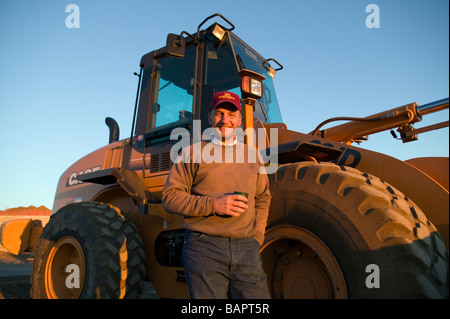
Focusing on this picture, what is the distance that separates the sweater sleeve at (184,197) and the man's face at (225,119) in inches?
11.0

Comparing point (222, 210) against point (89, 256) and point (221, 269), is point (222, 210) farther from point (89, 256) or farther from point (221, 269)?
point (89, 256)

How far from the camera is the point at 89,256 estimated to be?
3506 mm

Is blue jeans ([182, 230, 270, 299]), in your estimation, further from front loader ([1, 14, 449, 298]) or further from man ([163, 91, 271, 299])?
front loader ([1, 14, 449, 298])

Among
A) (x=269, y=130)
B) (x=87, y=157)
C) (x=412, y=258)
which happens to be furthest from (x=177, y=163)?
(x=87, y=157)

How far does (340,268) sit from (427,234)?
0.57 m

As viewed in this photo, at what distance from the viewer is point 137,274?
3.52m

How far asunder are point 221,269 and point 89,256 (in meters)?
2.21

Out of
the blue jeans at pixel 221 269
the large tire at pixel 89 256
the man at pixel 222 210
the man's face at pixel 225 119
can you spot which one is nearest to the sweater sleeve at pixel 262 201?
the man at pixel 222 210

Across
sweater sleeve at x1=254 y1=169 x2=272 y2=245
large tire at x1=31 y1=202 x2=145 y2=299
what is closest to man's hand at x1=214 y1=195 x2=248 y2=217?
sweater sleeve at x1=254 y1=169 x2=272 y2=245

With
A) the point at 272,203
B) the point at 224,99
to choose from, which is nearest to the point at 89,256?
the point at 272,203

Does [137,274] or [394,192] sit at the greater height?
[394,192]

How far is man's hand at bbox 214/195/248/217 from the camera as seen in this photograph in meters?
1.81

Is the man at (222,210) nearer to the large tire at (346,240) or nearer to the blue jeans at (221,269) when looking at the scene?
the blue jeans at (221,269)
